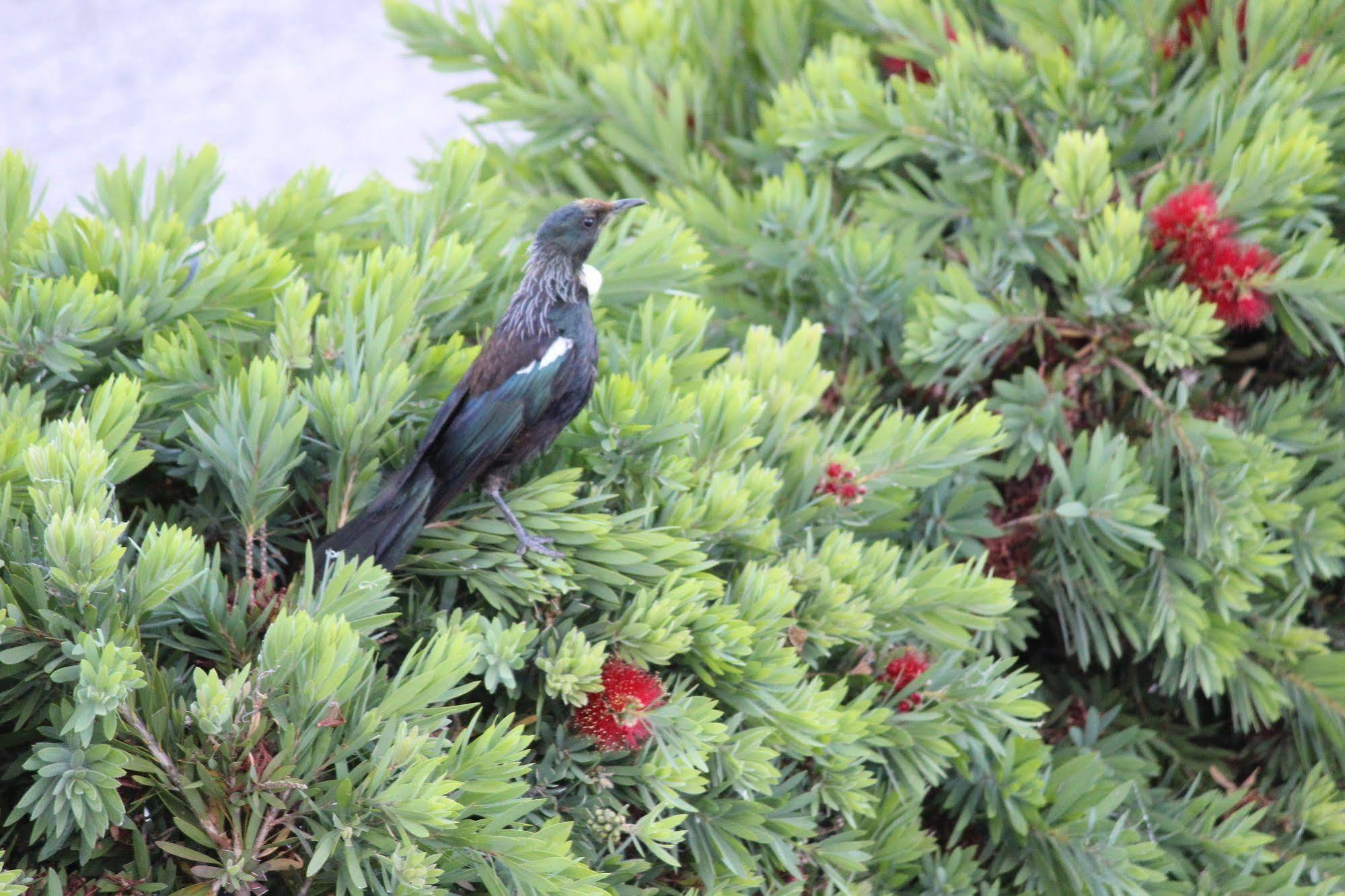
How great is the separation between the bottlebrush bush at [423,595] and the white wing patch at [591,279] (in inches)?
1.4

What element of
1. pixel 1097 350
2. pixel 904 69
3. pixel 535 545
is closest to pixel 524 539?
pixel 535 545

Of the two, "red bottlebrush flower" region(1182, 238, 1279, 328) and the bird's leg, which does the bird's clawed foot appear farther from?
"red bottlebrush flower" region(1182, 238, 1279, 328)

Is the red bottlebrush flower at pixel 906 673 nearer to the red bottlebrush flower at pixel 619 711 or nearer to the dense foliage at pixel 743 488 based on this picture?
the dense foliage at pixel 743 488

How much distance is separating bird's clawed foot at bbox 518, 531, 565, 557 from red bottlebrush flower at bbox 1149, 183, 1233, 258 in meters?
0.81

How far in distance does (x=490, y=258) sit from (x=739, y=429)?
326 mm

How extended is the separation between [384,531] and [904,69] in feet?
3.70

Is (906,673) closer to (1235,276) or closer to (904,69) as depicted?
(1235,276)

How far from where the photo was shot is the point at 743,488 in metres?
1.04

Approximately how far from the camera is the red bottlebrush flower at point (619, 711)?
2.89 ft

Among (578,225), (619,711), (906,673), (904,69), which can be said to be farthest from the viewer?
(904,69)

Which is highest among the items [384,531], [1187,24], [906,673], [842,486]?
[384,531]

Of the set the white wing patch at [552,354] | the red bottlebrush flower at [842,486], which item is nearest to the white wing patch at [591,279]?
the white wing patch at [552,354]

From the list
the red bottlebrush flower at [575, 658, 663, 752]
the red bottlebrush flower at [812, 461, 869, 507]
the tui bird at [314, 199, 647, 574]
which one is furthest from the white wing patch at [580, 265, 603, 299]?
the red bottlebrush flower at [575, 658, 663, 752]

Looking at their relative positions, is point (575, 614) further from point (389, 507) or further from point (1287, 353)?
point (1287, 353)
